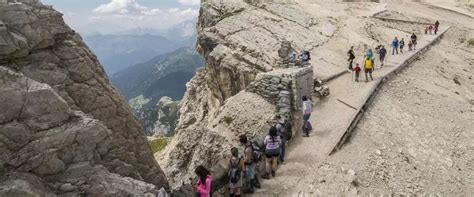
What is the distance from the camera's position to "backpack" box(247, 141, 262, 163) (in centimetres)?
2347

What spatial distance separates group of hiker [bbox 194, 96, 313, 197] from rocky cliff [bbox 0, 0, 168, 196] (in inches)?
84.4

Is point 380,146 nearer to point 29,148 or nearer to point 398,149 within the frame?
point 398,149

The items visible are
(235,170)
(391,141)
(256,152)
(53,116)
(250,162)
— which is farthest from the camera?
(391,141)

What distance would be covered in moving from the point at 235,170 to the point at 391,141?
1345 cm

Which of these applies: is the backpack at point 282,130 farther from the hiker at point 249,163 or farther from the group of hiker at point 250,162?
the hiker at point 249,163

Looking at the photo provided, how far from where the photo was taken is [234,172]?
21922mm

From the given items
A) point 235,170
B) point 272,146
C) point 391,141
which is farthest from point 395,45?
point 235,170

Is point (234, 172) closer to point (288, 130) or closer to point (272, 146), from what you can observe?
point (272, 146)

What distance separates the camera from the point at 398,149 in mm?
29969

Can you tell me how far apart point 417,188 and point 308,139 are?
22.8 feet

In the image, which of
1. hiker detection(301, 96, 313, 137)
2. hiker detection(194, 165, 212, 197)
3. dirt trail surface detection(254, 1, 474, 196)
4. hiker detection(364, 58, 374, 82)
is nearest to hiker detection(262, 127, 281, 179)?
dirt trail surface detection(254, 1, 474, 196)

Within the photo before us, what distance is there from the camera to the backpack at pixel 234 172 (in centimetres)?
2181

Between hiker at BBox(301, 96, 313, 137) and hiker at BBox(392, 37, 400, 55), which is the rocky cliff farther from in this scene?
hiker at BBox(392, 37, 400, 55)

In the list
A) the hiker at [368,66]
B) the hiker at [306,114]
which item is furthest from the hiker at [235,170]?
the hiker at [368,66]
